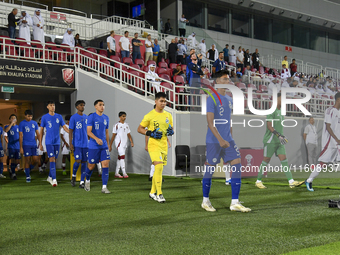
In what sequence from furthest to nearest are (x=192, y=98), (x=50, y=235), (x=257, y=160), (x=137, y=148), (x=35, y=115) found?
(x=35, y=115)
(x=137, y=148)
(x=192, y=98)
(x=257, y=160)
(x=50, y=235)

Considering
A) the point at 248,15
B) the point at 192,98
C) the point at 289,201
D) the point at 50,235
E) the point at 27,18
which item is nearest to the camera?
the point at 50,235

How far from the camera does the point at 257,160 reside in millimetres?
8570

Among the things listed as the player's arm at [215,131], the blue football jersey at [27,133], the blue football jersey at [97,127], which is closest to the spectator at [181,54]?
the blue football jersey at [27,133]

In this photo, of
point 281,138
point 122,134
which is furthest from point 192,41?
point 281,138

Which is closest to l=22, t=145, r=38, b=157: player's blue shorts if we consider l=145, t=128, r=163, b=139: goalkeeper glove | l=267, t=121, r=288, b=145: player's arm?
l=145, t=128, r=163, b=139: goalkeeper glove

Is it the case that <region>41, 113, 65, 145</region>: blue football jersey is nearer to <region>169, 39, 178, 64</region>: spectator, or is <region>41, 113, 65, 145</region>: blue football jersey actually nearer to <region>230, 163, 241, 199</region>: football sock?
<region>230, 163, 241, 199</region>: football sock

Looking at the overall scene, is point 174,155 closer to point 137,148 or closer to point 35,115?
point 137,148

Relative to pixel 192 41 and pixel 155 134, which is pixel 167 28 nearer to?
pixel 192 41

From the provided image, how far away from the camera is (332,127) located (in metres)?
7.16

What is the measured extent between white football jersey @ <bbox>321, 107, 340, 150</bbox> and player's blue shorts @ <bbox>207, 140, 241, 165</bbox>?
2.10 metres

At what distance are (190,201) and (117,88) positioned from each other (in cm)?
780

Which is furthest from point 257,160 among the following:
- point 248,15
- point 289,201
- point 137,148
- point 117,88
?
point 248,15

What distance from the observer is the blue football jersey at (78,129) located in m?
9.89

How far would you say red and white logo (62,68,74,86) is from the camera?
51.0ft
